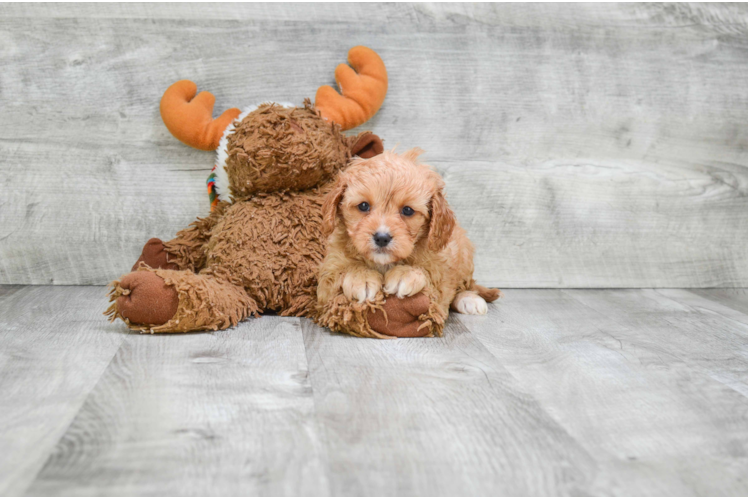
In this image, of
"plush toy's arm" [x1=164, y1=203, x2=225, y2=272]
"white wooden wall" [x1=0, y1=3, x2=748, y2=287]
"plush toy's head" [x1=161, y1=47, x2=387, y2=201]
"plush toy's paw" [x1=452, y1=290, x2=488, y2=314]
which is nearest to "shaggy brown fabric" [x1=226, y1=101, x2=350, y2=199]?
"plush toy's head" [x1=161, y1=47, x2=387, y2=201]

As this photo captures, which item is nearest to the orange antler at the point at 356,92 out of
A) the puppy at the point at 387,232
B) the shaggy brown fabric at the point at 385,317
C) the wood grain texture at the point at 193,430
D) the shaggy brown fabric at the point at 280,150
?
the shaggy brown fabric at the point at 280,150

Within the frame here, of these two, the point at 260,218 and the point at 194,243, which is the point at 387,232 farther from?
the point at 194,243

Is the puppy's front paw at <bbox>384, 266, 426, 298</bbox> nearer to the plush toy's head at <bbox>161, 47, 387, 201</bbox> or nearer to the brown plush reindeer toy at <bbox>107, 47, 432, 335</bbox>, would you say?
the brown plush reindeer toy at <bbox>107, 47, 432, 335</bbox>

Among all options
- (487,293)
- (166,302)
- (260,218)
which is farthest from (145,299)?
(487,293)

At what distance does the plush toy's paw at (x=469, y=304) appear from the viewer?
191 cm

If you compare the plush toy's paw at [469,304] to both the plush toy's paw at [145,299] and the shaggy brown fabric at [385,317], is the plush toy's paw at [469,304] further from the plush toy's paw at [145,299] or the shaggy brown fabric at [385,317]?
the plush toy's paw at [145,299]

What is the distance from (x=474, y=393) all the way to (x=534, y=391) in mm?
127

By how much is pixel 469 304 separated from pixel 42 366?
3.78 feet

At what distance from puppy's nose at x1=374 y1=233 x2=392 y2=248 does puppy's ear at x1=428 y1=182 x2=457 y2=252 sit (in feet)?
0.41

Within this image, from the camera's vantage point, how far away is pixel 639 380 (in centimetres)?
135

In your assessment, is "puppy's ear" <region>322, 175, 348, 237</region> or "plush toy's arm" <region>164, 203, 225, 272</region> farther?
"plush toy's arm" <region>164, 203, 225, 272</region>

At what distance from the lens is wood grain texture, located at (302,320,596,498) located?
89 cm

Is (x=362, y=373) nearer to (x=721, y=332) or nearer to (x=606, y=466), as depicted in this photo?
(x=606, y=466)

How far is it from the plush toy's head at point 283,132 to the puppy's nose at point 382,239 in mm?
399
